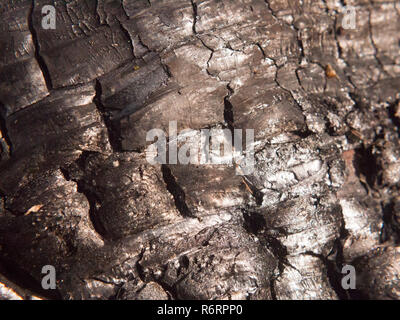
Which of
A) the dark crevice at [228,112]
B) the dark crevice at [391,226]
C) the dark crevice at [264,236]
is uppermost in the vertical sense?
the dark crevice at [228,112]

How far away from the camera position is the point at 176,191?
1.93 m

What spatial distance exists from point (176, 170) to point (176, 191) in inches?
5.5

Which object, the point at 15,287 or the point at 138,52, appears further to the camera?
the point at 138,52

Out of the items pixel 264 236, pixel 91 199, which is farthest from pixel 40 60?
pixel 264 236

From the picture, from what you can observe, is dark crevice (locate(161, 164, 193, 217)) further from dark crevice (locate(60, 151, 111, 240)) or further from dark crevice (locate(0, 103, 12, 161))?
dark crevice (locate(0, 103, 12, 161))

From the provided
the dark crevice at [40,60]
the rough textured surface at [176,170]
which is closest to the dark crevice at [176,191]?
the rough textured surface at [176,170]

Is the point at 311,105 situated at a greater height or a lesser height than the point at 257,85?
lesser

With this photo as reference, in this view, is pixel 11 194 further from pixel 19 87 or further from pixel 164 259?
pixel 164 259

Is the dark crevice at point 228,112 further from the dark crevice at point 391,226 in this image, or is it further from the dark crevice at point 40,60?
the dark crevice at point 391,226

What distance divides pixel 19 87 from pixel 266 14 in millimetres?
1855

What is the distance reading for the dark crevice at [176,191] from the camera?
1.92m

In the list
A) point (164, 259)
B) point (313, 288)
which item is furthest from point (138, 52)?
point (313, 288)

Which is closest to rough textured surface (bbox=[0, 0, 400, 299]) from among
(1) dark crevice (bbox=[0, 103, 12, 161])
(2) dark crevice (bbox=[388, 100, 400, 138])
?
(1) dark crevice (bbox=[0, 103, 12, 161])

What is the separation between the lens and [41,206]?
1825 millimetres
